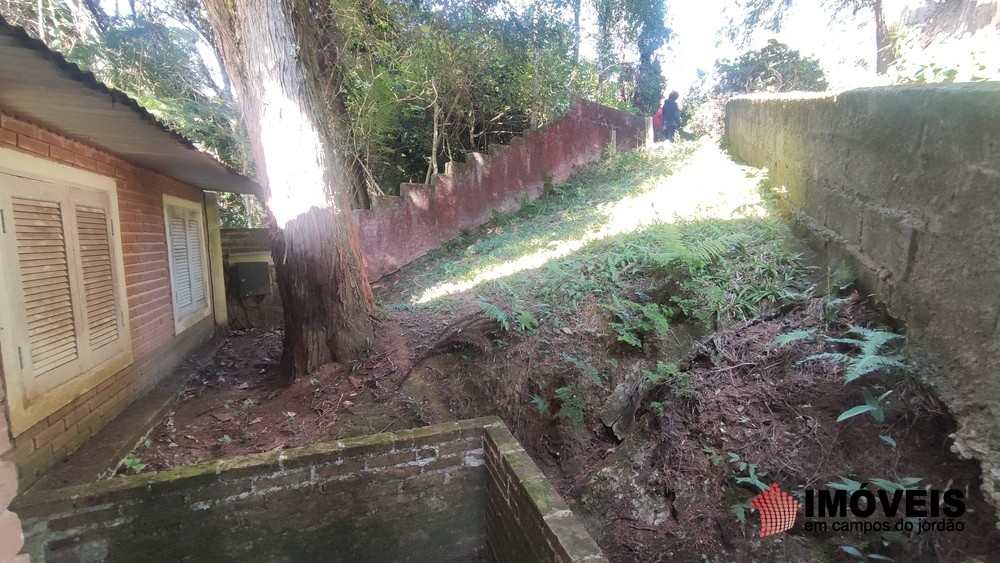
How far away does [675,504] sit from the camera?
307 cm

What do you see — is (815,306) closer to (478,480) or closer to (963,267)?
(963,267)

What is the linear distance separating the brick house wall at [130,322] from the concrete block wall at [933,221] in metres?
5.03

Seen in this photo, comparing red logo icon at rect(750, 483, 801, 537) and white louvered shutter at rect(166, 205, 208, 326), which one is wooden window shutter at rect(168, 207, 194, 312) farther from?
red logo icon at rect(750, 483, 801, 537)

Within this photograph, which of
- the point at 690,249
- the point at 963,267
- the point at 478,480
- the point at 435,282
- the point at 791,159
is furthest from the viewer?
the point at 435,282

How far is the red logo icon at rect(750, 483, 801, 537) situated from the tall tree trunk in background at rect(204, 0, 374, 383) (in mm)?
3439

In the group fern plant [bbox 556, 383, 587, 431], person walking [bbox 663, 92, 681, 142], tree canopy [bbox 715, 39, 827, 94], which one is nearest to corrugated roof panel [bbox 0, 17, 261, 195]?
fern plant [bbox 556, 383, 587, 431]

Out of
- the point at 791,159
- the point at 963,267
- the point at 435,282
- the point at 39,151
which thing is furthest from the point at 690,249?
the point at 39,151

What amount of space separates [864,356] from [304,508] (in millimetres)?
3650

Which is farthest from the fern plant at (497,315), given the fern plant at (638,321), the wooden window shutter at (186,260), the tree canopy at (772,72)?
the tree canopy at (772,72)

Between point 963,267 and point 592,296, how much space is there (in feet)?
8.84

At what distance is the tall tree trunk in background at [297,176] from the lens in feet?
13.8

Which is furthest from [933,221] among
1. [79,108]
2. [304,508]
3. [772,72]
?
[772,72]

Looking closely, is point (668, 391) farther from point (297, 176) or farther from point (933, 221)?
point (297, 176)

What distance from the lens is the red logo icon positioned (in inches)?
102
